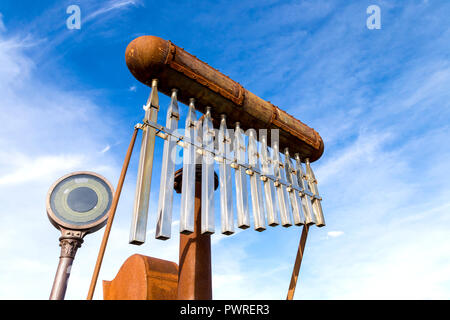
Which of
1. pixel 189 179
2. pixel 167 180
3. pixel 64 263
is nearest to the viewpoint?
pixel 167 180

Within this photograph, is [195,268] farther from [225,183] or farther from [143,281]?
[225,183]

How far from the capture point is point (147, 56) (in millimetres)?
6094

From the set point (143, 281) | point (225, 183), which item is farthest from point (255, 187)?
point (143, 281)

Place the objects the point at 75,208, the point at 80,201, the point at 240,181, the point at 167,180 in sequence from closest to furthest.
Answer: the point at 167,180, the point at 240,181, the point at 75,208, the point at 80,201

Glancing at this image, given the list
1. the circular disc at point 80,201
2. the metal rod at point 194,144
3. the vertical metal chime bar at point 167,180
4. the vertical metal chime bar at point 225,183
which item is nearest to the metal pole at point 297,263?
the metal rod at point 194,144

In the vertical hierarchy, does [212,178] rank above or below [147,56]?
below

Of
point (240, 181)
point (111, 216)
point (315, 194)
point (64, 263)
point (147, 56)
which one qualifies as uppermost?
point (147, 56)

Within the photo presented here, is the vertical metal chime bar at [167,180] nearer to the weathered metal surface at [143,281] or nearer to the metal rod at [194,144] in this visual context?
the metal rod at [194,144]

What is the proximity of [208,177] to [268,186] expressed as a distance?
1.68m

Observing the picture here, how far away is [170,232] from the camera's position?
4949 mm

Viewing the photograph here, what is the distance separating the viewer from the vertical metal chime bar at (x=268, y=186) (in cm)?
688
